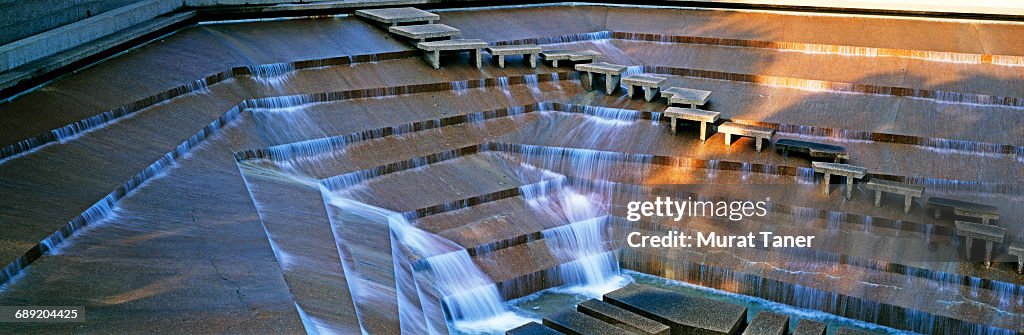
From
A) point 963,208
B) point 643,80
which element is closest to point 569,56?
point 643,80

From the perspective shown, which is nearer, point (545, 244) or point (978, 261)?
point (978, 261)

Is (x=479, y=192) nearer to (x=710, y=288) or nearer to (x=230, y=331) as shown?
(x=710, y=288)

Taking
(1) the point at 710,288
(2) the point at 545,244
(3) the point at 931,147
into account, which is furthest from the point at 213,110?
(3) the point at 931,147

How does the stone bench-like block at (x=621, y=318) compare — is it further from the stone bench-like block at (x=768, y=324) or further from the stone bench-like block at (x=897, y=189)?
the stone bench-like block at (x=897, y=189)

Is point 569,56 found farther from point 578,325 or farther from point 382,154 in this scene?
point 578,325

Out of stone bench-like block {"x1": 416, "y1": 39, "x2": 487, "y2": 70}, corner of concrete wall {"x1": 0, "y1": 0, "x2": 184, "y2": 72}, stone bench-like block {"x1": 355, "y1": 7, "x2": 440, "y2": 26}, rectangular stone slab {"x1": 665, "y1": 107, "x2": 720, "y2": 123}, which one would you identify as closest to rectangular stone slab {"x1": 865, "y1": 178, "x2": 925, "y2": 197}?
rectangular stone slab {"x1": 665, "y1": 107, "x2": 720, "y2": 123}

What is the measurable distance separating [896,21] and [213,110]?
967 cm

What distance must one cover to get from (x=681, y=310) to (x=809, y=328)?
1.11 m

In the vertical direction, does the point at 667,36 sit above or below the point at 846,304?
above

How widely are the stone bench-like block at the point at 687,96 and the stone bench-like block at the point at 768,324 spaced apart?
13.4ft

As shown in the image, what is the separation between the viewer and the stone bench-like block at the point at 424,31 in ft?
49.3

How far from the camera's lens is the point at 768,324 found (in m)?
9.56

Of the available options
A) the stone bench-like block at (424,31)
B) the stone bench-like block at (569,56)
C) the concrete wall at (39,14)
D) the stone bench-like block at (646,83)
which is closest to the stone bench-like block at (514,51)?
the stone bench-like block at (569,56)

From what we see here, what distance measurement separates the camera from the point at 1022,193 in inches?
449
